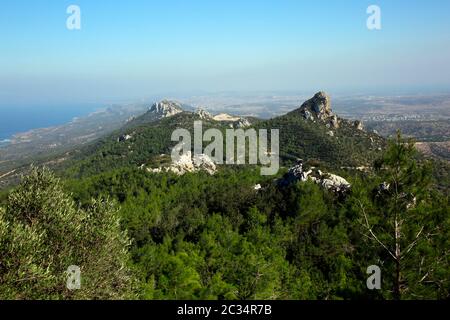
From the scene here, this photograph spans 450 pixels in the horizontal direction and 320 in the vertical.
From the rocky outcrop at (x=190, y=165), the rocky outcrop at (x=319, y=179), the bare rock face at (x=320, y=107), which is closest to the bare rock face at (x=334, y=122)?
the bare rock face at (x=320, y=107)

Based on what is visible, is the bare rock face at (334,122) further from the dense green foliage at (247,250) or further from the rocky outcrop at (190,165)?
the dense green foliage at (247,250)

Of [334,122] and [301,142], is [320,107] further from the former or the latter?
[301,142]

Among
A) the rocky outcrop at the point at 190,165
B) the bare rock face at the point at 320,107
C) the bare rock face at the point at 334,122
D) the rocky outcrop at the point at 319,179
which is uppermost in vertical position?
the bare rock face at the point at 320,107

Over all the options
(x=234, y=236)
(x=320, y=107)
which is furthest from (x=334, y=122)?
(x=234, y=236)

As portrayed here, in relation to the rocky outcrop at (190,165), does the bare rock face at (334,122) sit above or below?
above

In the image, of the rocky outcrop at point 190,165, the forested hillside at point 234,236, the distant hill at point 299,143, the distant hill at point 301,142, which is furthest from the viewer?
the distant hill at point 301,142

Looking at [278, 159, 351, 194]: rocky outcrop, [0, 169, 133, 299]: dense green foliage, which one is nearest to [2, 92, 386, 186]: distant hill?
[278, 159, 351, 194]: rocky outcrop

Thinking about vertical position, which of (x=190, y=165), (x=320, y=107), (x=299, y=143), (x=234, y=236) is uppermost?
(x=320, y=107)
